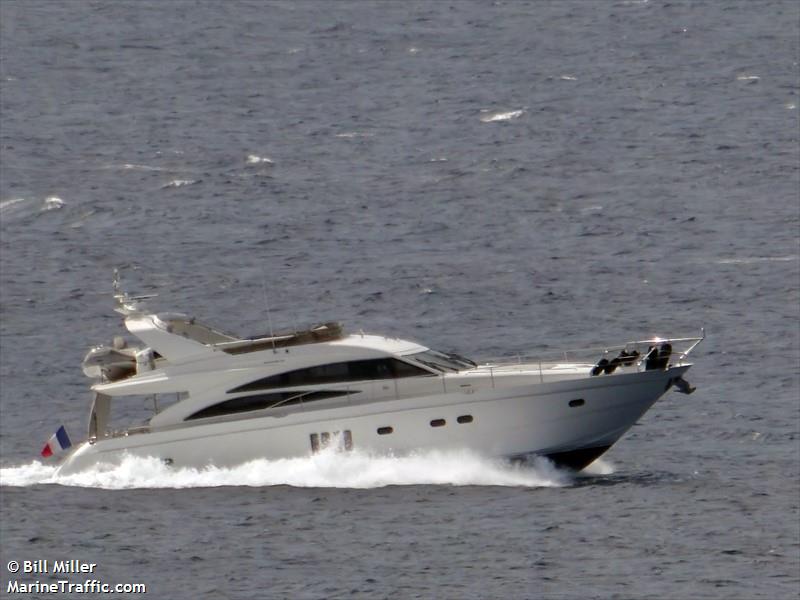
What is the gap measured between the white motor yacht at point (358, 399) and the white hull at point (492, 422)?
23mm

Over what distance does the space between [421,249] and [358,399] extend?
3084cm

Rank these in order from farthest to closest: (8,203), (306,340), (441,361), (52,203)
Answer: (52,203) < (8,203) < (441,361) < (306,340)

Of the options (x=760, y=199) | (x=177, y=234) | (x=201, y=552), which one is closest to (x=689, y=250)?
(x=760, y=199)

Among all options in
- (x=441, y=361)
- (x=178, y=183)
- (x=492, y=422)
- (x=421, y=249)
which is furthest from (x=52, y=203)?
(x=492, y=422)

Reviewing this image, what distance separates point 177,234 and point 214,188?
312 inches

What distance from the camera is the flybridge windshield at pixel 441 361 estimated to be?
4728 cm

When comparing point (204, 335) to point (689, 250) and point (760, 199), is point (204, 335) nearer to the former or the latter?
point (689, 250)

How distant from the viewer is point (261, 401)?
4719 centimetres

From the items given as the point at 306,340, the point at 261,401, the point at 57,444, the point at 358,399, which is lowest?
the point at 57,444

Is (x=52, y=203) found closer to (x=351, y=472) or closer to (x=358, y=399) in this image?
(x=358, y=399)

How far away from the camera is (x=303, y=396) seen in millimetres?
47031

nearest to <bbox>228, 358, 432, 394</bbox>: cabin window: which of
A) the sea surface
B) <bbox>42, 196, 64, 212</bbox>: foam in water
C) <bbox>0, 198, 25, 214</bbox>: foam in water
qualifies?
the sea surface

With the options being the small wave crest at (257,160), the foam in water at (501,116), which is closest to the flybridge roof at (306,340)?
the small wave crest at (257,160)

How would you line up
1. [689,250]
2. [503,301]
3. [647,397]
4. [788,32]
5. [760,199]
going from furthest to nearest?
[788,32] → [760,199] → [689,250] → [503,301] → [647,397]
